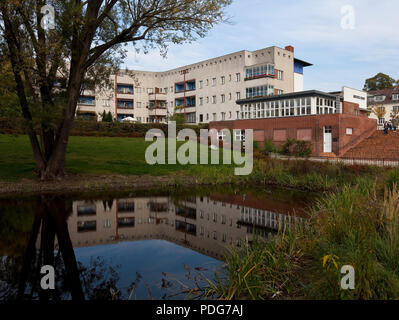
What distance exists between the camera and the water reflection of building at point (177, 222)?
8356 millimetres

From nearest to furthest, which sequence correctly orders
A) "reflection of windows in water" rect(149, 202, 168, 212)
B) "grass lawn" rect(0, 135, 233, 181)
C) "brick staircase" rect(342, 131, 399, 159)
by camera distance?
1. "reflection of windows in water" rect(149, 202, 168, 212)
2. "grass lawn" rect(0, 135, 233, 181)
3. "brick staircase" rect(342, 131, 399, 159)

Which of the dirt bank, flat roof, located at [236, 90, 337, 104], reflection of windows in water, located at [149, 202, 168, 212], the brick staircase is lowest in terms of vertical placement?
reflection of windows in water, located at [149, 202, 168, 212]

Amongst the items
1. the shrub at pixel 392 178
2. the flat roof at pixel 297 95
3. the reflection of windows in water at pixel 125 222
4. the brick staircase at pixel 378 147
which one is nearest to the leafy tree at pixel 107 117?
the flat roof at pixel 297 95

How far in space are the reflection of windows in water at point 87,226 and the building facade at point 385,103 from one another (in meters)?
68.8

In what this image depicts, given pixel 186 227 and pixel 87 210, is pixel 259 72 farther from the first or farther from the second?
pixel 186 227

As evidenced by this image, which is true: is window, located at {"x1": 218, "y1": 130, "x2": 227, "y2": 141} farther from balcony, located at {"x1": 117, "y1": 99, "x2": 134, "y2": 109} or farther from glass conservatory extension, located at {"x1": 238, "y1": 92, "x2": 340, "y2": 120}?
balcony, located at {"x1": 117, "y1": 99, "x2": 134, "y2": 109}

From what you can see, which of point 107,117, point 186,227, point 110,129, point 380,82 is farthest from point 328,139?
point 380,82

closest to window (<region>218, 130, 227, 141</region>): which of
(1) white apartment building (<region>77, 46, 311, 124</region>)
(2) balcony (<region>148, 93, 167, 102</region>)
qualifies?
(1) white apartment building (<region>77, 46, 311, 124</region>)

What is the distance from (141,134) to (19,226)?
3033 centimetres

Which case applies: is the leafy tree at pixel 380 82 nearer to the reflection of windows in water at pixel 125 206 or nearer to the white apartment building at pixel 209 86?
the white apartment building at pixel 209 86

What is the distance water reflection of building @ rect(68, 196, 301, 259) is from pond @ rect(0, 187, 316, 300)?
0.08 ft

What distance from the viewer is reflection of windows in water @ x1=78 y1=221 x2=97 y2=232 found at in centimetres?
911

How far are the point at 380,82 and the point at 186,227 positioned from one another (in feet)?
292

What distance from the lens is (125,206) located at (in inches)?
493
